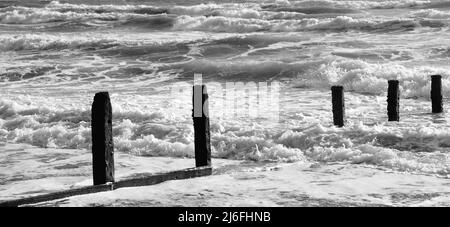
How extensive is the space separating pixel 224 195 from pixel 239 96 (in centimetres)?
1017

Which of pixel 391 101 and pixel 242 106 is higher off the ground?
pixel 391 101

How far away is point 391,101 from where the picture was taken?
539 inches

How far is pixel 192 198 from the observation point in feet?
28.3

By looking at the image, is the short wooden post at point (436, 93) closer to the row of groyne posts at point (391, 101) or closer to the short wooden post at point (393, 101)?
the row of groyne posts at point (391, 101)

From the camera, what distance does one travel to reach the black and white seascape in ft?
32.0

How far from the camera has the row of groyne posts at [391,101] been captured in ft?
42.2

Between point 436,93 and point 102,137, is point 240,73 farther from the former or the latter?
point 102,137

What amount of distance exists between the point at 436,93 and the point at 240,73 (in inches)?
398

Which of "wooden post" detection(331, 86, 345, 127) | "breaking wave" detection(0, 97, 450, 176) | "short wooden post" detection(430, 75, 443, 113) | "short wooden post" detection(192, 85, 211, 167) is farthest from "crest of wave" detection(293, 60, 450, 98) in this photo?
"short wooden post" detection(192, 85, 211, 167)

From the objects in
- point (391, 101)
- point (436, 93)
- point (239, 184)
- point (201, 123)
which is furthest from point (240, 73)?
point (239, 184)

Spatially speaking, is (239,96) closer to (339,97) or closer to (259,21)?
(339,97)

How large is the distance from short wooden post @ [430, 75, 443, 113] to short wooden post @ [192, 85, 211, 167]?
585 cm

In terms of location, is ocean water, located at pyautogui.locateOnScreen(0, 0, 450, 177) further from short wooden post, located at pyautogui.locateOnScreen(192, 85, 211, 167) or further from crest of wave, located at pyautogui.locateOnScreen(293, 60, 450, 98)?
short wooden post, located at pyautogui.locateOnScreen(192, 85, 211, 167)
